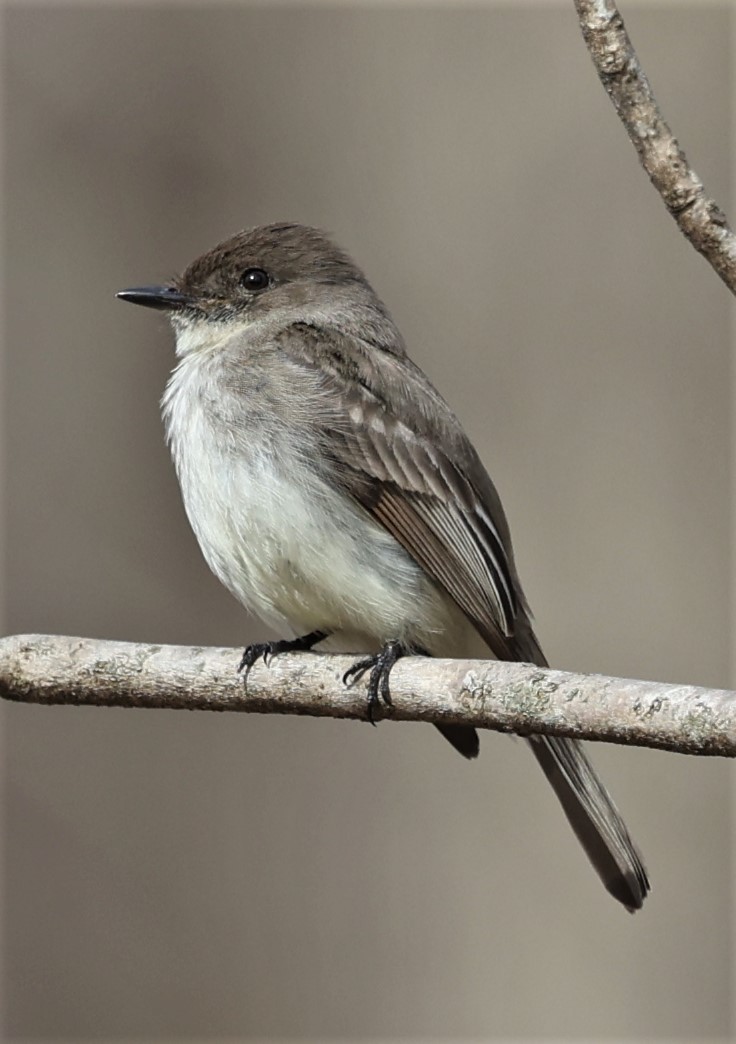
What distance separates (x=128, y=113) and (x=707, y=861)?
4139 millimetres

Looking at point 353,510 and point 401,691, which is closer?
point 401,691

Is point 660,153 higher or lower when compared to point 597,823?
higher

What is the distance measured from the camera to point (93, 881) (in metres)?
6.05

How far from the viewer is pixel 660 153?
9.97ft

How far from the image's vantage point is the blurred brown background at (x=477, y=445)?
551 centimetres

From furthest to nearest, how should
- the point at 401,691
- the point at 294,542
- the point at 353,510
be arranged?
1. the point at 353,510
2. the point at 294,542
3. the point at 401,691

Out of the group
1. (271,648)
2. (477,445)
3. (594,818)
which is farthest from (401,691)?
(477,445)

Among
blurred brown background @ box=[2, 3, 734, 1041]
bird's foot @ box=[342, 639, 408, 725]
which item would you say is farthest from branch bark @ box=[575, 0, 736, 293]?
blurred brown background @ box=[2, 3, 734, 1041]

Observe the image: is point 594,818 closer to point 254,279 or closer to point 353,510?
point 353,510

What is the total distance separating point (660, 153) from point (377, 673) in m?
1.38

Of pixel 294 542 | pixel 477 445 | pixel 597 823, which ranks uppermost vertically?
pixel 477 445

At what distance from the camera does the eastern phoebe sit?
13.0 feet

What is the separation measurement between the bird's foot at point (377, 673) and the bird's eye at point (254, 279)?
1408 mm

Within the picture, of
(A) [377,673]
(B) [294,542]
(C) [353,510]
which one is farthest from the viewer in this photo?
(C) [353,510]
